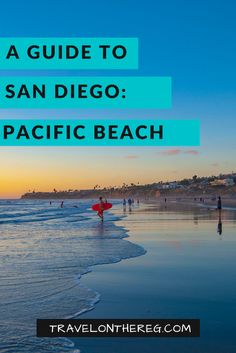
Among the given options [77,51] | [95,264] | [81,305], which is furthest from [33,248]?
[81,305]

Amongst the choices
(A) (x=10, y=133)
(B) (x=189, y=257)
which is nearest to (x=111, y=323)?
(B) (x=189, y=257)

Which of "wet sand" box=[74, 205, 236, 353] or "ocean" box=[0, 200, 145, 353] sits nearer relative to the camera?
"wet sand" box=[74, 205, 236, 353]

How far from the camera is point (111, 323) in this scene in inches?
242

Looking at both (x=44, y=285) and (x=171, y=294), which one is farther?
(x=44, y=285)

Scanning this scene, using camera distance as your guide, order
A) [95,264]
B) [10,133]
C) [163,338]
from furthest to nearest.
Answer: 1. [10,133]
2. [95,264]
3. [163,338]

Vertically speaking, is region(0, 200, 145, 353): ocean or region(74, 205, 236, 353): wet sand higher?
region(74, 205, 236, 353): wet sand

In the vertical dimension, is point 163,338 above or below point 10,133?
below

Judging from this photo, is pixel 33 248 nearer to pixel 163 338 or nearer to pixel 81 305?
pixel 81 305

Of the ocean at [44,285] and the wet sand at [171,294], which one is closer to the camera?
the wet sand at [171,294]

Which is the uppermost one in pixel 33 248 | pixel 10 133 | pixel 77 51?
pixel 77 51

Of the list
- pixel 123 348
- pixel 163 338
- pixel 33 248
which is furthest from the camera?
pixel 33 248

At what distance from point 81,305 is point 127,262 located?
4.52 meters

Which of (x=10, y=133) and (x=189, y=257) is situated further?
(x=10, y=133)

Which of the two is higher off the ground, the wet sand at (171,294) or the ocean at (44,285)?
the wet sand at (171,294)
